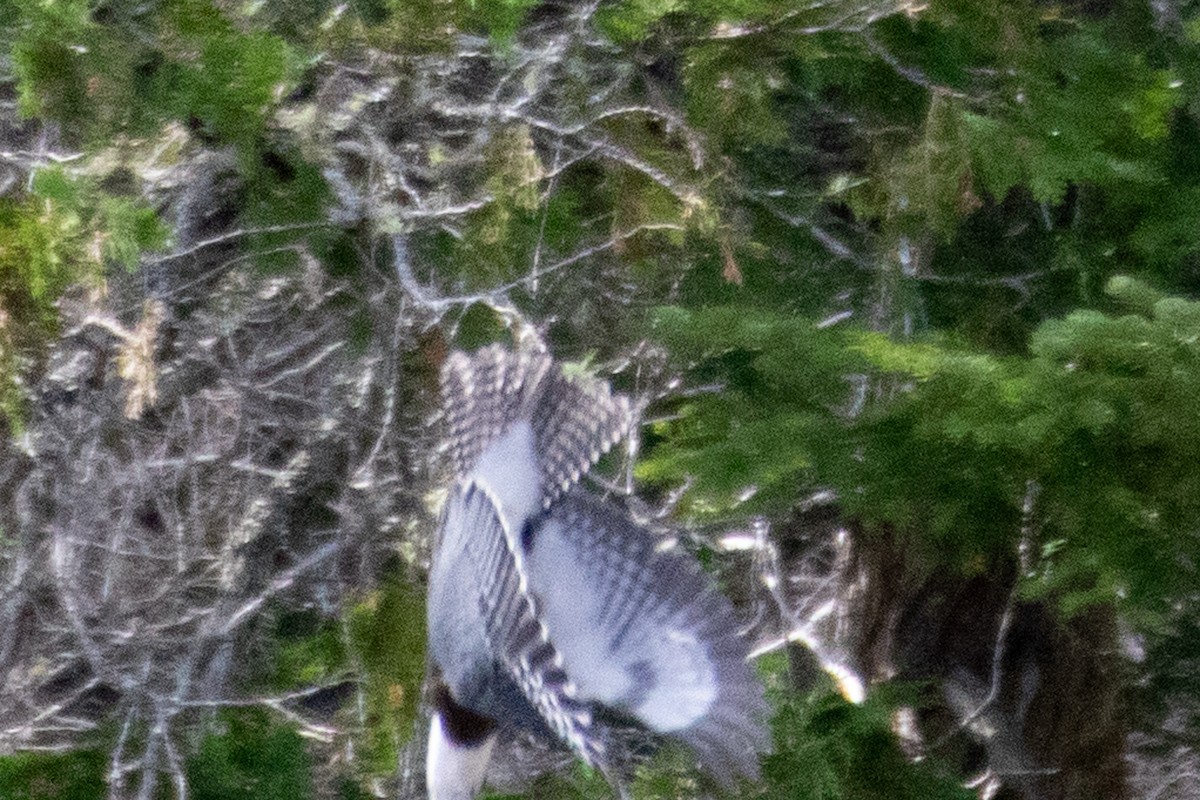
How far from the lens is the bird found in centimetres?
211

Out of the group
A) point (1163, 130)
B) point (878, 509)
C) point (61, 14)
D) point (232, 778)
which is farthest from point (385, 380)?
point (1163, 130)

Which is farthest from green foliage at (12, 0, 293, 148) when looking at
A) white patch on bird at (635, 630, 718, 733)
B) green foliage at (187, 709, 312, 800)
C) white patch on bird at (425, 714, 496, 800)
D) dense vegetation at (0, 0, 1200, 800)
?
green foliage at (187, 709, 312, 800)

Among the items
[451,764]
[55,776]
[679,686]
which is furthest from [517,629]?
[55,776]

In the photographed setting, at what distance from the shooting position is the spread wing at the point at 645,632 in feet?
6.82

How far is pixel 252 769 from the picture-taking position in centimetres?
289

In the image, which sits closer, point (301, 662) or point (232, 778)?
point (232, 778)

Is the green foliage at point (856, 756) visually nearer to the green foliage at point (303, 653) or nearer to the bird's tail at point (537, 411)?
the bird's tail at point (537, 411)

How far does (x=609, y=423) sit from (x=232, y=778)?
3.93 feet

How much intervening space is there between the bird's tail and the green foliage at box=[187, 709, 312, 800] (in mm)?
728

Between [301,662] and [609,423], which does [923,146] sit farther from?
[301,662]

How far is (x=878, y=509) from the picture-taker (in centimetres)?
178

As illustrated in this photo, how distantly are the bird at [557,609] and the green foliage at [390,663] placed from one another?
129 mm

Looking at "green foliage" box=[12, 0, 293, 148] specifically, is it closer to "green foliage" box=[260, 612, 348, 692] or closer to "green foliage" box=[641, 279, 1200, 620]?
"green foliage" box=[641, 279, 1200, 620]

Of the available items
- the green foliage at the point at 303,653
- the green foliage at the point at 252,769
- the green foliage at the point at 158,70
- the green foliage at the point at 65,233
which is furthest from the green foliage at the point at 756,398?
the green foliage at the point at 303,653
